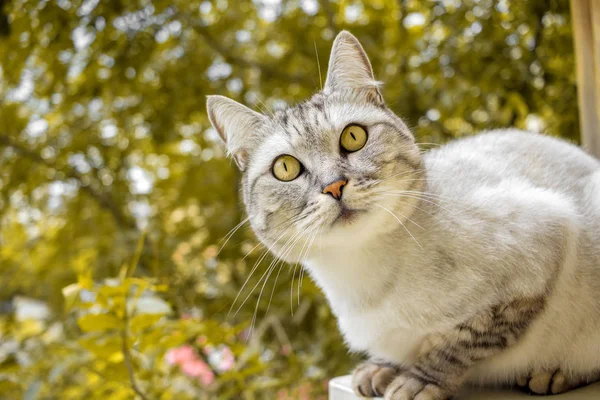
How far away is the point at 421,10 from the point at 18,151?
1.41 meters

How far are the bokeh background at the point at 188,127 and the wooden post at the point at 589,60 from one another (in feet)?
0.70

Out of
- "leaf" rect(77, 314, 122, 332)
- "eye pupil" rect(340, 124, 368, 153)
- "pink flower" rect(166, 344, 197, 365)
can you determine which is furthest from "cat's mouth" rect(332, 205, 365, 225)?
"pink flower" rect(166, 344, 197, 365)

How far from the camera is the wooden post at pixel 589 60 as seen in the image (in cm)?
123

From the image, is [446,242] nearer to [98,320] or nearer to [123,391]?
[98,320]

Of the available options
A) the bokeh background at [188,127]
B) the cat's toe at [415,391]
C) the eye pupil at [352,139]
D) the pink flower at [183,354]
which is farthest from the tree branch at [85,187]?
the cat's toe at [415,391]

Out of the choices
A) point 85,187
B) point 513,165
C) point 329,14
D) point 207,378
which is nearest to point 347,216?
point 513,165

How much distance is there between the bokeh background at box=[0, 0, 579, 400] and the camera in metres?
1.64

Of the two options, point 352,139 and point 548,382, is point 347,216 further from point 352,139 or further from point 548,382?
point 548,382

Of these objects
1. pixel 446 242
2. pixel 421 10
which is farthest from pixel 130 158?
pixel 446 242

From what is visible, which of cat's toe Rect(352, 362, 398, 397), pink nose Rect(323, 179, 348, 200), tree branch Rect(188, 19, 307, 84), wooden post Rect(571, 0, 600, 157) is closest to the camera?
pink nose Rect(323, 179, 348, 200)

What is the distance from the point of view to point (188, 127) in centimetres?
222

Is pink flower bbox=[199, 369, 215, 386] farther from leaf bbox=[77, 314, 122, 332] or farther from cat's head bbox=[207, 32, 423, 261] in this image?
cat's head bbox=[207, 32, 423, 261]

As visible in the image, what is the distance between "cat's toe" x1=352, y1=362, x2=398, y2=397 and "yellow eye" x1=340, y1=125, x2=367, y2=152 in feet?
1.43

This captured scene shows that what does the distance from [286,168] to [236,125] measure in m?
0.17
